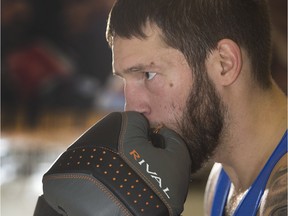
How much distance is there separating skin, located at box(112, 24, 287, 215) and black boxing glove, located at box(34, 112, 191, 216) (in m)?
0.22

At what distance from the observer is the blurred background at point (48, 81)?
488 centimetres

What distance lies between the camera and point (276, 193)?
3.29ft

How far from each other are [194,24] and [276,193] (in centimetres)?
45

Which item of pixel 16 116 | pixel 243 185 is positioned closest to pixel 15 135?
pixel 16 116

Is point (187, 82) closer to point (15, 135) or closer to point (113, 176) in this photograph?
point (113, 176)

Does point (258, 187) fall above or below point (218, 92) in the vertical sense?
below

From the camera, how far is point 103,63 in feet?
15.9

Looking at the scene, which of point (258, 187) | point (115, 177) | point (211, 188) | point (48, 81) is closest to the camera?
point (115, 177)

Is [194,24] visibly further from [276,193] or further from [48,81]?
[48,81]

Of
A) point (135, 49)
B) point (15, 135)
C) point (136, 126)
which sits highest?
point (135, 49)

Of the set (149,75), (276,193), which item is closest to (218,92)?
(149,75)

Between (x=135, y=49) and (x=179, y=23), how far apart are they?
125 millimetres

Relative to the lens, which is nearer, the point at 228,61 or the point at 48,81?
the point at 228,61

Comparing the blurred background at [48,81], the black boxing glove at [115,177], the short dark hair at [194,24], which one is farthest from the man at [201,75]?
the blurred background at [48,81]
